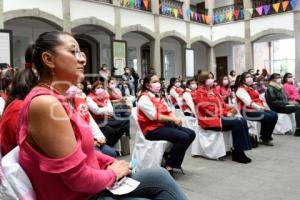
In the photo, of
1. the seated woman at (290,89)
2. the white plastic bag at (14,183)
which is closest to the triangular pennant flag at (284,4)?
the seated woman at (290,89)

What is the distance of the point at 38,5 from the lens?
1096 centimetres

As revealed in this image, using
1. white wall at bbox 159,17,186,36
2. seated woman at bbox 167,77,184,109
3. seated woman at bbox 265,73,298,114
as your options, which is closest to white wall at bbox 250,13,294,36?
white wall at bbox 159,17,186,36

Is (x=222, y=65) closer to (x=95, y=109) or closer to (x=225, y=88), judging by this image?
(x=225, y=88)

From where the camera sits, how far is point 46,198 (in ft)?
5.04

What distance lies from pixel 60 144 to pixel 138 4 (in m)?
13.9

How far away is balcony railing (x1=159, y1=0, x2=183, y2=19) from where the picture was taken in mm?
15883

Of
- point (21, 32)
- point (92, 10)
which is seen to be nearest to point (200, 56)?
point (92, 10)

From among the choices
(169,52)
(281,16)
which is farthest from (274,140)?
(169,52)

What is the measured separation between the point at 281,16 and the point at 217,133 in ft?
41.2

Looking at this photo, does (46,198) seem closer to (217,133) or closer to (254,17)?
(217,133)

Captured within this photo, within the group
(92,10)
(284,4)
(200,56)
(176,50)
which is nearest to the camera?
(92,10)

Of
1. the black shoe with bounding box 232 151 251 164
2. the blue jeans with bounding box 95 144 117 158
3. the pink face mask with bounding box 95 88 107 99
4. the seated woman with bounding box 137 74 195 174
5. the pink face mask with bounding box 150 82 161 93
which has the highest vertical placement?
the pink face mask with bounding box 150 82 161 93

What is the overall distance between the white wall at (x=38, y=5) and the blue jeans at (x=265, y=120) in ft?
24.7

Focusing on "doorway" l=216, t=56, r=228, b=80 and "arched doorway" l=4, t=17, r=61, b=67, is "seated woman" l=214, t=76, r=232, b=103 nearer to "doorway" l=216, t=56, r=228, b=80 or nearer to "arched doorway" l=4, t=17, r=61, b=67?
"arched doorway" l=4, t=17, r=61, b=67
